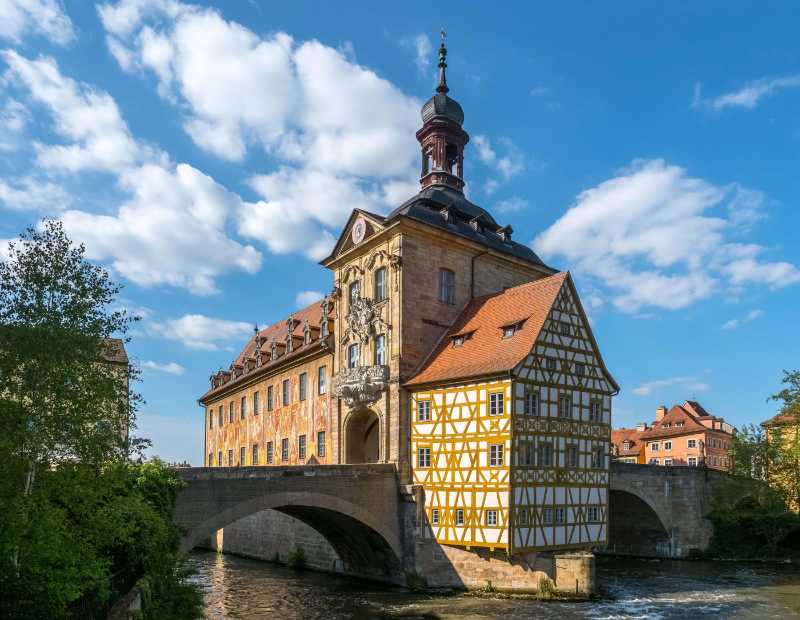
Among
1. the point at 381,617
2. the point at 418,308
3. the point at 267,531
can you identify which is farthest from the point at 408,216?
the point at 267,531

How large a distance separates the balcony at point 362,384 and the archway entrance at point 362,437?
845 millimetres

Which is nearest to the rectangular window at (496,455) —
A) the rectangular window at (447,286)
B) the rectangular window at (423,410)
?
the rectangular window at (423,410)

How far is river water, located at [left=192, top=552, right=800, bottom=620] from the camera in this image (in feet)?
73.0

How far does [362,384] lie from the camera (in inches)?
1172

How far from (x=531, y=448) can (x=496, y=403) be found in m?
2.01

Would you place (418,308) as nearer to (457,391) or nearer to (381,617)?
(457,391)

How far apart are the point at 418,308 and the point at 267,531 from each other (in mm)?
15752

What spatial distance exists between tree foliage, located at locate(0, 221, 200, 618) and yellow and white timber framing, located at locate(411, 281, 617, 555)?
1332 centimetres

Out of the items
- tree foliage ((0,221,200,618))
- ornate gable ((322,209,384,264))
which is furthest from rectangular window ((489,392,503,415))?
tree foliage ((0,221,200,618))

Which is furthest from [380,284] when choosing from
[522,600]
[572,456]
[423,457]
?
[522,600]

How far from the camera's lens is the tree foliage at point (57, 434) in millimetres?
12406

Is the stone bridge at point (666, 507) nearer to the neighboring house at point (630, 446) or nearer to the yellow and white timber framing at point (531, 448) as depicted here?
the yellow and white timber framing at point (531, 448)

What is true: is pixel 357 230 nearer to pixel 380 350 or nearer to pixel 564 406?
pixel 380 350

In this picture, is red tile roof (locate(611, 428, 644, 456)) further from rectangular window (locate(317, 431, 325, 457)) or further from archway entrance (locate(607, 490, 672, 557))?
rectangular window (locate(317, 431, 325, 457))
